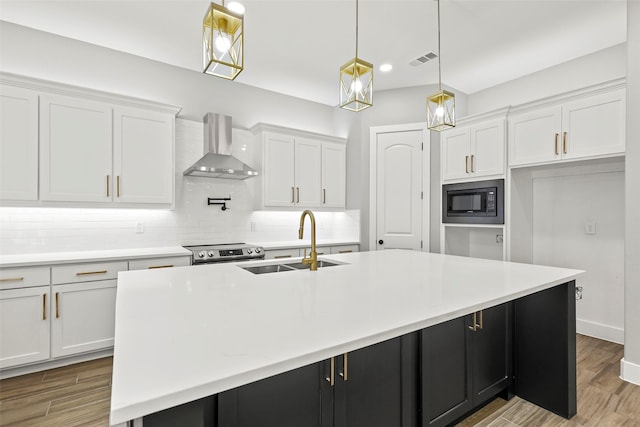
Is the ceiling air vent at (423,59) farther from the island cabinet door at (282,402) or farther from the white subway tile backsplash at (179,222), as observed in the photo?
the island cabinet door at (282,402)

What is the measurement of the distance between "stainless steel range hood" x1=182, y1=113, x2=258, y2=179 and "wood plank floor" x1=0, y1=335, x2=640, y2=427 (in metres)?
2.10

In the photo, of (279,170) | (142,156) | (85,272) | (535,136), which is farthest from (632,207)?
(85,272)

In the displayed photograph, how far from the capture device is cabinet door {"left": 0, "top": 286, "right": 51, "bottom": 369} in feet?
8.36

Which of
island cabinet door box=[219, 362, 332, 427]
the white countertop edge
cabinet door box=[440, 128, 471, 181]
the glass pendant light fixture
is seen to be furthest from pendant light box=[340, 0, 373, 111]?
cabinet door box=[440, 128, 471, 181]

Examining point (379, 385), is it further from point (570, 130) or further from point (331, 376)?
point (570, 130)

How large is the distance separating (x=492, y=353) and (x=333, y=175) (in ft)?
10.3

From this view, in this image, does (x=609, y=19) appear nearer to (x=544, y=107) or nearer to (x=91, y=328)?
(x=544, y=107)

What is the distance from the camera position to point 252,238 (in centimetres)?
436

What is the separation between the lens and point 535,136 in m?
3.28

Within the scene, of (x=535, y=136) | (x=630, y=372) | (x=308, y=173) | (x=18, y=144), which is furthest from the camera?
(x=308, y=173)

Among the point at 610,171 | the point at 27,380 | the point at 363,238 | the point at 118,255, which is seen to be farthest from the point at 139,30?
the point at 610,171

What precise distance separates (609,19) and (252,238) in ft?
13.9

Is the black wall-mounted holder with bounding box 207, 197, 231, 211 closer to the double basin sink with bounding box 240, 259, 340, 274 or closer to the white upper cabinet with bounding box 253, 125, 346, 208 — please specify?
the white upper cabinet with bounding box 253, 125, 346, 208

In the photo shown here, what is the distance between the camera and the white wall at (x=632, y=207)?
2496 millimetres
